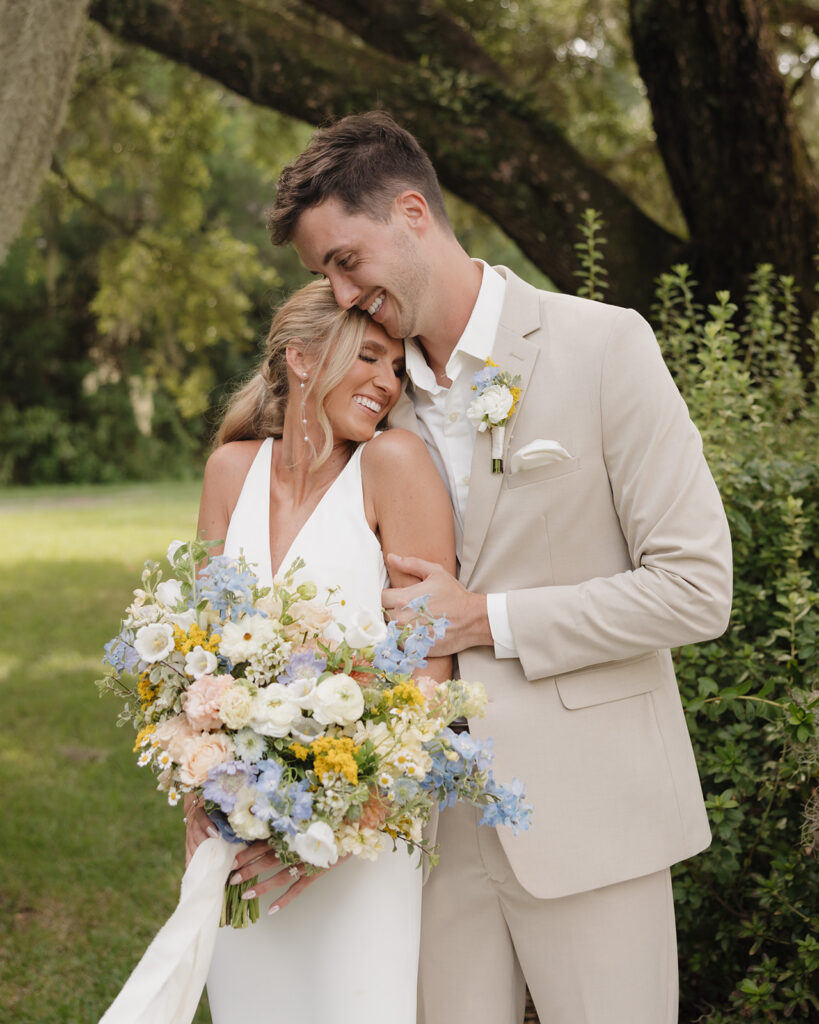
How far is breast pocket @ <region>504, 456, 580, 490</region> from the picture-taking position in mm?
2223

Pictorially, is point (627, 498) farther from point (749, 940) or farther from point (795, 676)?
point (749, 940)

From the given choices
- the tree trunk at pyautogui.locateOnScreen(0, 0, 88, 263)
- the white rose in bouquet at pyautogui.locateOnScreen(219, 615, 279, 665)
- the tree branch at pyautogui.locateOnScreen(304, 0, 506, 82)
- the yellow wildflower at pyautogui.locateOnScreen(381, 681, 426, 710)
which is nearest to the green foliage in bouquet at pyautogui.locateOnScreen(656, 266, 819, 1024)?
the yellow wildflower at pyautogui.locateOnScreen(381, 681, 426, 710)

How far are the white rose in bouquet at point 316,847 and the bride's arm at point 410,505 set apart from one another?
536mm

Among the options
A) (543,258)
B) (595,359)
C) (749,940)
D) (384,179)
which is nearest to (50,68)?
(543,258)

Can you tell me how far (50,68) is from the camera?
5.54 meters

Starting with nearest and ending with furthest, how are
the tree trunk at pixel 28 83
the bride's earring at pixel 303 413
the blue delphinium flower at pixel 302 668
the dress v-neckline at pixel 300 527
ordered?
1. the blue delphinium flower at pixel 302 668
2. the dress v-neckline at pixel 300 527
3. the bride's earring at pixel 303 413
4. the tree trunk at pixel 28 83

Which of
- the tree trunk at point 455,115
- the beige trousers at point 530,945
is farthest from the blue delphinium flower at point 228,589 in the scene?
the tree trunk at point 455,115

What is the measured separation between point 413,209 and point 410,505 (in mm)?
689

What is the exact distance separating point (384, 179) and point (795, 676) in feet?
5.56

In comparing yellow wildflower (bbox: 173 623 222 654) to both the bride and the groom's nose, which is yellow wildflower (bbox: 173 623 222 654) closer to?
the bride

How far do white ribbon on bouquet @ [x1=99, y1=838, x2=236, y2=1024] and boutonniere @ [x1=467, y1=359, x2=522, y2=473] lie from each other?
99 cm

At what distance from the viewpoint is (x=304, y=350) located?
2.57 meters

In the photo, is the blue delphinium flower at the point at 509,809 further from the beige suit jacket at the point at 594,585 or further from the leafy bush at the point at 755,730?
the leafy bush at the point at 755,730

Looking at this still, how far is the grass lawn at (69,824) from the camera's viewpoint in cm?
414
